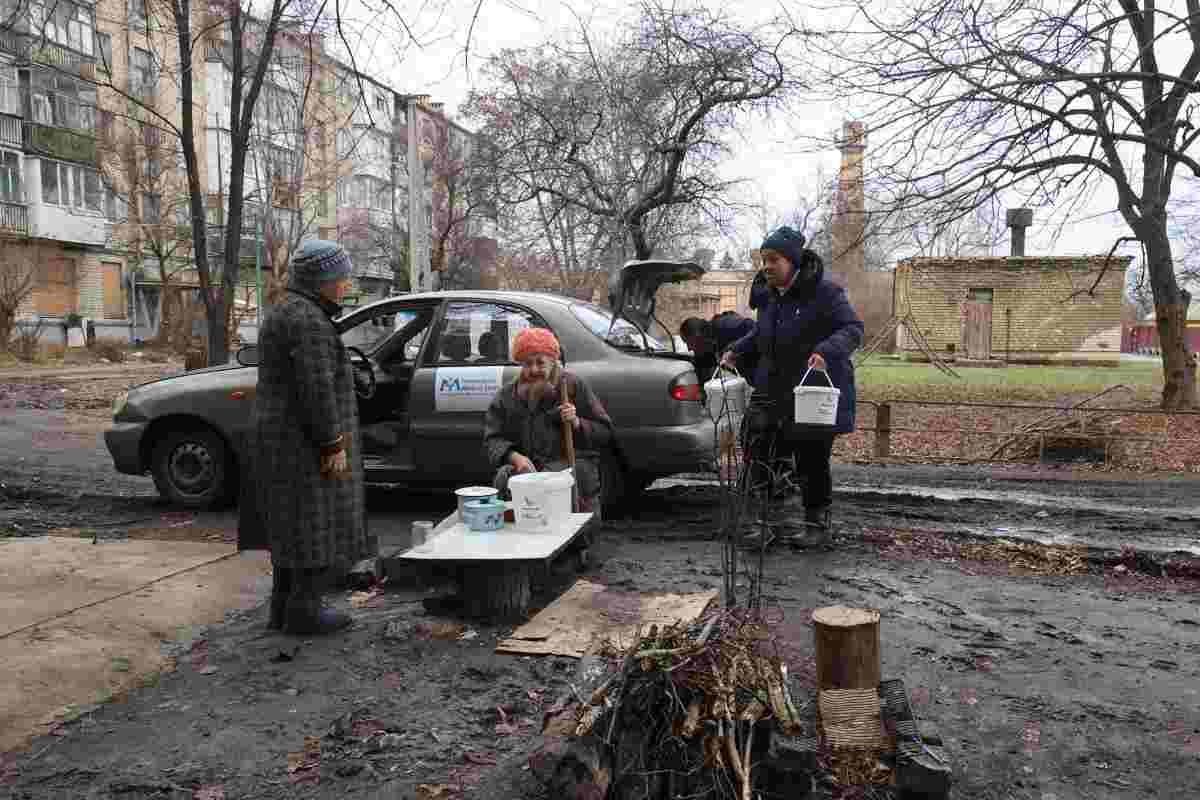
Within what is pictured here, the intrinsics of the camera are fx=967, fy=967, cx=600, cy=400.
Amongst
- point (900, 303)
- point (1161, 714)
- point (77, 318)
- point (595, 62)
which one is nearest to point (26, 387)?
point (595, 62)

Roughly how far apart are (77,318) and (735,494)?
1464 inches

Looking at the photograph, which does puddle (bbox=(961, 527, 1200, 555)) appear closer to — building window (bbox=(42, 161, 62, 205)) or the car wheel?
the car wheel

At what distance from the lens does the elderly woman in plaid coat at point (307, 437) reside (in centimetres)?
408

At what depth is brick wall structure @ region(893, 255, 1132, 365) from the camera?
3278 centimetres

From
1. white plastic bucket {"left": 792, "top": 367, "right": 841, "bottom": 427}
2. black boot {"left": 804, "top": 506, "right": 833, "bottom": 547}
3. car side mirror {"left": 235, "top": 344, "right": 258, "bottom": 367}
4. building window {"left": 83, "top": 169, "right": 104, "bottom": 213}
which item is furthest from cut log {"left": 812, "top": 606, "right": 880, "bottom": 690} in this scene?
building window {"left": 83, "top": 169, "right": 104, "bottom": 213}

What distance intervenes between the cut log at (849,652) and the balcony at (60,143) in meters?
37.9

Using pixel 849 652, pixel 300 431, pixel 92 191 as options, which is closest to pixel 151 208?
pixel 92 191

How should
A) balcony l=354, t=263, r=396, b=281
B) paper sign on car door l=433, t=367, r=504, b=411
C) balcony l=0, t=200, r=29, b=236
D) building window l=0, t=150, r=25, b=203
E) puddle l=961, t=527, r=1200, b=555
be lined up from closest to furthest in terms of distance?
puddle l=961, t=527, r=1200, b=555 → paper sign on car door l=433, t=367, r=504, b=411 → balcony l=0, t=200, r=29, b=236 → building window l=0, t=150, r=25, b=203 → balcony l=354, t=263, r=396, b=281

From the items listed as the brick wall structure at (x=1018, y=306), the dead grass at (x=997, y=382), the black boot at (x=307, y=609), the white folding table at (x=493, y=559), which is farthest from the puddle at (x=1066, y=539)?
the brick wall structure at (x=1018, y=306)

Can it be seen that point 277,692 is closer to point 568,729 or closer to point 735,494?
point 568,729

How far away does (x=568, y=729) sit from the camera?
2.79 m

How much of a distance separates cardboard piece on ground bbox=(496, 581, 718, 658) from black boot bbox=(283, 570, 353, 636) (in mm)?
817

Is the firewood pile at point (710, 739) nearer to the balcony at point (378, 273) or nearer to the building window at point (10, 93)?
the building window at point (10, 93)

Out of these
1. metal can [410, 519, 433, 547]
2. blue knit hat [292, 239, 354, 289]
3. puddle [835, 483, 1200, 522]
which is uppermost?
blue knit hat [292, 239, 354, 289]
